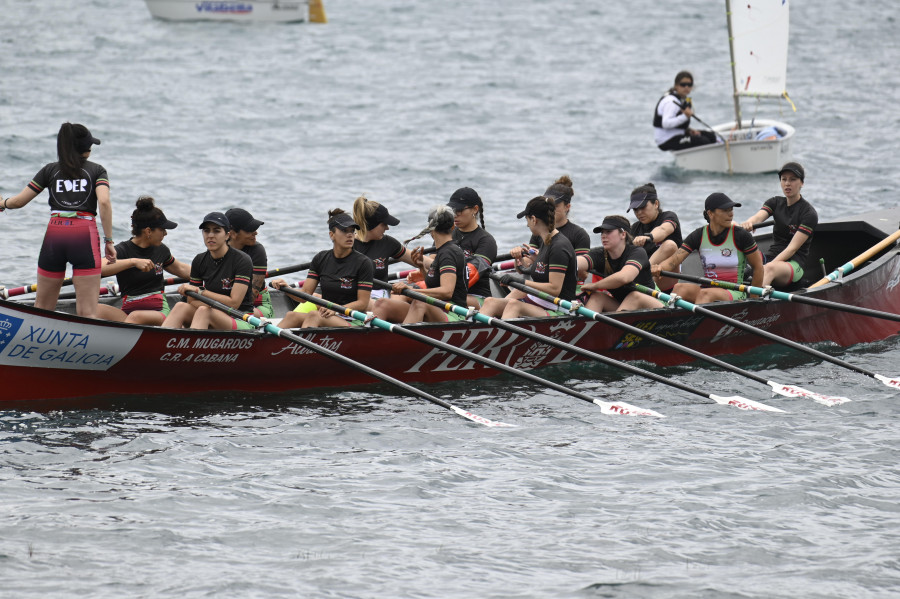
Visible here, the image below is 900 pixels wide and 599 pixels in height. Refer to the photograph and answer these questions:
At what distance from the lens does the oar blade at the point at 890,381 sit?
12.3m

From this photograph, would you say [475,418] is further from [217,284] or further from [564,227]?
[217,284]

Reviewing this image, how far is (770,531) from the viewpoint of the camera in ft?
30.0

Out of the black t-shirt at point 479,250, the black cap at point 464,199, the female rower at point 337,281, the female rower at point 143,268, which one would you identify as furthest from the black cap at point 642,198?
the female rower at point 143,268

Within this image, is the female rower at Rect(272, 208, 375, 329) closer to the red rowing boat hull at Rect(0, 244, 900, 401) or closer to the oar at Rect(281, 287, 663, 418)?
the oar at Rect(281, 287, 663, 418)

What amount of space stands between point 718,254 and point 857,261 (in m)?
2.11

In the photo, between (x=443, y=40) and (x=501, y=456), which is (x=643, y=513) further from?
(x=443, y=40)

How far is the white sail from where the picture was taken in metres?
21.9

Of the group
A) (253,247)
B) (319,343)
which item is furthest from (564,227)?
(253,247)

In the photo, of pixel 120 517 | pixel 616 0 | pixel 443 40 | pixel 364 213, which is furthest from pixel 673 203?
pixel 616 0

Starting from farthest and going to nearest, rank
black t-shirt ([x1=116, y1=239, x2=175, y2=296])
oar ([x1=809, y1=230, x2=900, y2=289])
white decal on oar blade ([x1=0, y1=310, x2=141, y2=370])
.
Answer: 1. oar ([x1=809, y1=230, x2=900, y2=289])
2. black t-shirt ([x1=116, y1=239, x2=175, y2=296])
3. white decal on oar blade ([x1=0, y1=310, x2=141, y2=370])

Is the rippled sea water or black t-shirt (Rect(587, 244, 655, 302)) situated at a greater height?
black t-shirt (Rect(587, 244, 655, 302))

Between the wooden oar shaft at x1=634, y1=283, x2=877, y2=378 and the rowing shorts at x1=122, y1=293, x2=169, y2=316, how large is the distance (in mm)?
4970

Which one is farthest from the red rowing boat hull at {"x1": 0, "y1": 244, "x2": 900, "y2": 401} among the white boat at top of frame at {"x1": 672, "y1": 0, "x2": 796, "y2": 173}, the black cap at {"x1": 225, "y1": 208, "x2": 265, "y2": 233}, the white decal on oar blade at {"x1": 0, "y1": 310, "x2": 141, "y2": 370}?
the white boat at top of frame at {"x1": 672, "y1": 0, "x2": 796, "y2": 173}

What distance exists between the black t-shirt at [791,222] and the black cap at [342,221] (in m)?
5.32
